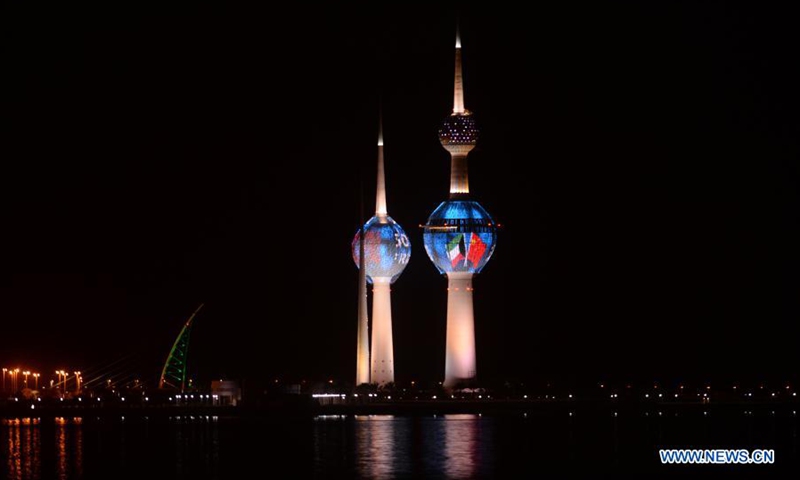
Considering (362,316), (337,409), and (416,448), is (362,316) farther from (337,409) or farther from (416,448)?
(416,448)

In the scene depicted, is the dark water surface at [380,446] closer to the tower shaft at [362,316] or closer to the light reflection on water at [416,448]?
the light reflection on water at [416,448]

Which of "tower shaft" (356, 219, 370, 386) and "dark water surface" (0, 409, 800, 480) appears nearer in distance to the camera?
"dark water surface" (0, 409, 800, 480)

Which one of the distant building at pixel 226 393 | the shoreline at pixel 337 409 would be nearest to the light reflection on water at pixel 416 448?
the shoreline at pixel 337 409

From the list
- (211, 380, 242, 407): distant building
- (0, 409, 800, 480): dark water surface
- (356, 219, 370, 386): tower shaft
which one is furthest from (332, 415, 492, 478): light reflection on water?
(211, 380, 242, 407): distant building

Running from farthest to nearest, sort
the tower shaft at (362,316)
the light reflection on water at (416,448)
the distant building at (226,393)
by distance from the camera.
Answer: the distant building at (226,393) < the tower shaft at (362,316) < the light reflection on water at (416,448)

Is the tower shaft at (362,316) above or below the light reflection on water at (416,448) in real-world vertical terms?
above

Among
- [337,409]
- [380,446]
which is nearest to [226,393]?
[337,409]

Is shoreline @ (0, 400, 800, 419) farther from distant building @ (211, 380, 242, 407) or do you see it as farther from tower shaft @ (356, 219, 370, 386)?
distant building @ (211, 380, 242, 407)

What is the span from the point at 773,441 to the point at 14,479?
52.9m

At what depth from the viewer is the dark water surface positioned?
4744 inches

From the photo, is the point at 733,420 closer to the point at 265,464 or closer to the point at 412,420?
the point at 412,420

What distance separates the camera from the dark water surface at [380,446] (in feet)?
395

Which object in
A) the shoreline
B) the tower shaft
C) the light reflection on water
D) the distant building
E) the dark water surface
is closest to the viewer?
the dark water surface

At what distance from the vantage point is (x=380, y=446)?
13925 cm
